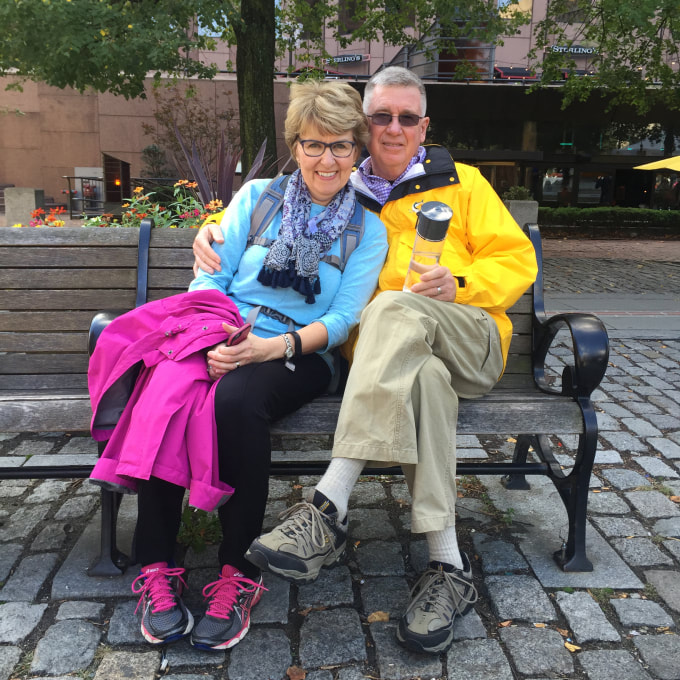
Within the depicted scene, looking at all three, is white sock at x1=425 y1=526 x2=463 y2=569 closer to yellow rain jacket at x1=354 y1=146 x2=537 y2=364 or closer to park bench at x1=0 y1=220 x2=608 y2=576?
park bench at x1=0 y1=220 x2=608 y2=576

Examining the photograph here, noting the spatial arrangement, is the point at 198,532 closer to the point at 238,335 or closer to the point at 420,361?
the point at 238,335

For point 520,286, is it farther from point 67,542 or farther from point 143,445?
point 67,542

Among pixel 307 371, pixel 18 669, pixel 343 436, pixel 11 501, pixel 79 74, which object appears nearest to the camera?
pixel 18 669

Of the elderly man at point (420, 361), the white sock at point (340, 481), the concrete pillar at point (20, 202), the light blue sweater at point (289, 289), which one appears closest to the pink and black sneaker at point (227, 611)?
the elderly man at point (420, 361)

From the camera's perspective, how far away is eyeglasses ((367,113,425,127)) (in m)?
2.80

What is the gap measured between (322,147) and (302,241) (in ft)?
1.22

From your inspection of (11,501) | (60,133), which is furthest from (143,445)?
(60,133)

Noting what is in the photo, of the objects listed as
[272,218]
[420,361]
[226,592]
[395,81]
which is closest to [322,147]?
[272,218]

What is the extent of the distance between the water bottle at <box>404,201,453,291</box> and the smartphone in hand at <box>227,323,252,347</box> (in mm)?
628

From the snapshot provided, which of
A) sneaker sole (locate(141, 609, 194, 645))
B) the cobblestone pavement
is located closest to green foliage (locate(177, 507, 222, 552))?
the cobblestone pavement

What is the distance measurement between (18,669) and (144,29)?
876 cm

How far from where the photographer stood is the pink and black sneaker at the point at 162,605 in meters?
2.13

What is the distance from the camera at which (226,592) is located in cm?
220

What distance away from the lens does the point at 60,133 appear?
23.7 metres
